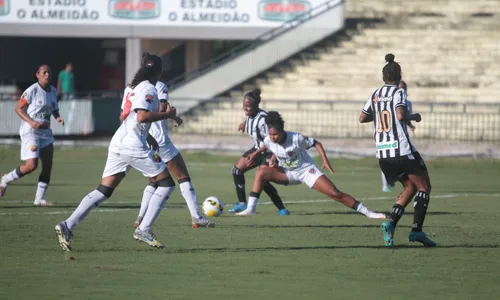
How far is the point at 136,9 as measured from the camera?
39.8 metres

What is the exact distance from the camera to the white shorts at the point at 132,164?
11.8 meters

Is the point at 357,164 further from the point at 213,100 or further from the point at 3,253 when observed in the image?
the point at 3,253

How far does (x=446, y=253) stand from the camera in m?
12.1

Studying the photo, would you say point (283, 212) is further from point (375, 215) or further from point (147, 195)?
point (147, 195)

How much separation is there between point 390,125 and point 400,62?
23951 mm

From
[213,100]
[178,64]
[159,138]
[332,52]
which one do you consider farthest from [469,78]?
[159,138]

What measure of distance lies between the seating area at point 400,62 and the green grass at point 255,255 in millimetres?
14332

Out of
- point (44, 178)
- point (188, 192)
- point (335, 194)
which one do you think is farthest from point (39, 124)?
point (335, 194)

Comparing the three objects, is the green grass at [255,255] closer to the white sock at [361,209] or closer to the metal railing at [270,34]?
the white sock at [361,209]

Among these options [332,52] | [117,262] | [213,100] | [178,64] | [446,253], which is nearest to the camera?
[117,262]

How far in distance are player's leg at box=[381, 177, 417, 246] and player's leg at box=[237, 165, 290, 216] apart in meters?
3.25

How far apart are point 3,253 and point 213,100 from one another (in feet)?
72.1

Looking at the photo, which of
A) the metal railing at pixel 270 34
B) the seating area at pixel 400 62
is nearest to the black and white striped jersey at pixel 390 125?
the seating area at pixel 400 62

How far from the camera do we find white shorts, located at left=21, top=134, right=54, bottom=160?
1770 centimetres
